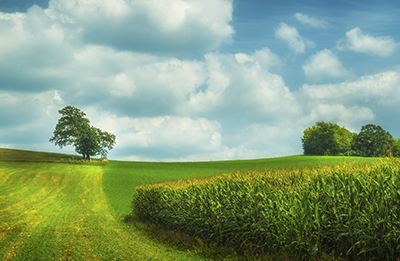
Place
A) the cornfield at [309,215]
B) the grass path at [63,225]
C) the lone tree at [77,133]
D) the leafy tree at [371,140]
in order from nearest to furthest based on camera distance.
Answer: the cornfield at [309,215] → the grass path at [63,225] → the lone tree at [77,133] → the leafy tree at [371,140]

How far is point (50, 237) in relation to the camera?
13.2 m

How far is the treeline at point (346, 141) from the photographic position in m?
75.4

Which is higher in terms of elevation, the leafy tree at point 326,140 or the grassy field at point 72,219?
the leafy tree at point 326,140

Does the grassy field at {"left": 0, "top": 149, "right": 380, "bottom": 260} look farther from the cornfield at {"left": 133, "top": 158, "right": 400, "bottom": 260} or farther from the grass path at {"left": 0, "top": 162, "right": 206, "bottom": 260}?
the cornfield at {"left": 133, "top": 158, "right": 400, "bottom": 260}

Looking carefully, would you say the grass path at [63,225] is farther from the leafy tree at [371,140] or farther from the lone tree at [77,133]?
the leafy tree at [371,140]

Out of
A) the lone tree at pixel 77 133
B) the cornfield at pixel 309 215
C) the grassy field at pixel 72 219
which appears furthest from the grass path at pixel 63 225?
the lone tree at pixel 77 133

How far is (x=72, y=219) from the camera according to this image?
715 inches

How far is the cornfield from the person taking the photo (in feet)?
20.1

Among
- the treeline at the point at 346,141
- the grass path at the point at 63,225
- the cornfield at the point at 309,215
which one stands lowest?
the grass path at the point at 63,225

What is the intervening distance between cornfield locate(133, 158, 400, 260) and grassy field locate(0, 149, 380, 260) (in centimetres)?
150

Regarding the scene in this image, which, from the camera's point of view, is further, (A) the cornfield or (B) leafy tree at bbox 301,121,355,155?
(B) leafy tree at bbox 301,121,355,155

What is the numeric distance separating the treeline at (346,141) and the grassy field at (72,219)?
57331 millimetres

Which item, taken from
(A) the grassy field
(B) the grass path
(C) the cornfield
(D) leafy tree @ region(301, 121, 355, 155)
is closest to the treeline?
(D) leafy tree @ region(301, 121, 355, 155)

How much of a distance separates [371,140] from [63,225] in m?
78.8
